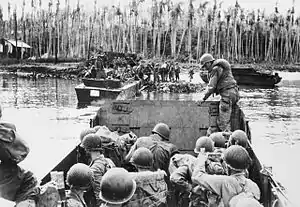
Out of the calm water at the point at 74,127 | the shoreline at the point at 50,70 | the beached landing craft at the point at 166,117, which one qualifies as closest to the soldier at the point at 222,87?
the beached landing craft at the point at 166,117

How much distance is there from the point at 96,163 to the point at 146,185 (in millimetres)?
900

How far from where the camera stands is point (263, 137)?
16.2 metres

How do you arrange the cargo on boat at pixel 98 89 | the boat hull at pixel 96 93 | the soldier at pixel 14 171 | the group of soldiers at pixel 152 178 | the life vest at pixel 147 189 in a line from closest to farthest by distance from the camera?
the group of soldiers at pixel 152 178 → the soldier at pixel 14 171 → the life vest at pixel 147 189 → the boat hull at pixel 96 93 → the cargo on boat at pixel 98 89

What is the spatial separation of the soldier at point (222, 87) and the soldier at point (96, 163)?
12.5ft

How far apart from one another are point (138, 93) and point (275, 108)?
737 cm

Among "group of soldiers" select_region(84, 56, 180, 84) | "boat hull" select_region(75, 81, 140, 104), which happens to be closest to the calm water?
"boat hull" select_region(75, 81, 140, 104)

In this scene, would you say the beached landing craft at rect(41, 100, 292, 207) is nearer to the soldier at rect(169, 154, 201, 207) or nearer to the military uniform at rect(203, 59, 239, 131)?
the military uniform at rect(203, 59, 239, 131)

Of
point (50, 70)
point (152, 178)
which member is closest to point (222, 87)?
point (152, 178)

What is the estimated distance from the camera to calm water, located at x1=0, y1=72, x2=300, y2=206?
1196 centimetres

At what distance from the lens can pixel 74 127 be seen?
57.0ft

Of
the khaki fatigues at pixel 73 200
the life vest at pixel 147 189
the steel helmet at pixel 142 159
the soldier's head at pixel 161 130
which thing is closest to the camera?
the khaki fatigues at pixel 73 200

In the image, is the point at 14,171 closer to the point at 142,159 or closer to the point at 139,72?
the point at 142,159

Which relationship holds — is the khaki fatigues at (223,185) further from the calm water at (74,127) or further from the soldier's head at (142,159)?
the calm water at (74,127)

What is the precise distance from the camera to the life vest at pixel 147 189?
4289 mm
